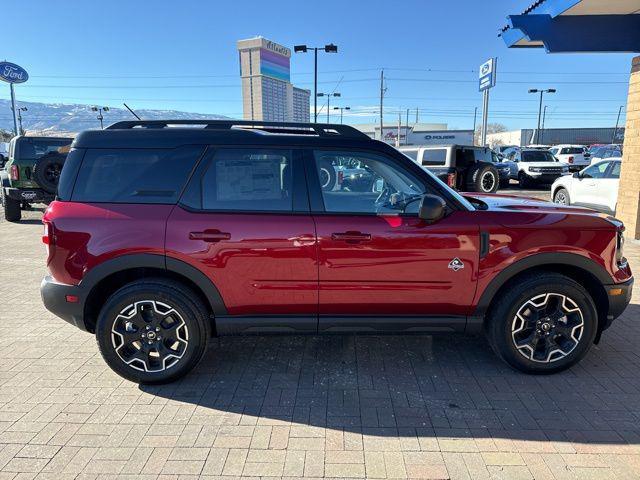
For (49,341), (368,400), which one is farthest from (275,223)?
(49,341)

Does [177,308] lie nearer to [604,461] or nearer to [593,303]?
[604,461]

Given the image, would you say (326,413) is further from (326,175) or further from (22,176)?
(22,176)

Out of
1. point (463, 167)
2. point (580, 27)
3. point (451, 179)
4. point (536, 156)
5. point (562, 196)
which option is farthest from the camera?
point (536, 156)

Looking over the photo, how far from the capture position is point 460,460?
2.56m

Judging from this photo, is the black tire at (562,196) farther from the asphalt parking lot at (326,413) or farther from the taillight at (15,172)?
the taillight at (15,172)

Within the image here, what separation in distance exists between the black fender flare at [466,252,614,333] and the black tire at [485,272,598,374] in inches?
3.9

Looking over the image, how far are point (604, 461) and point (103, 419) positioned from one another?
3.08 metres

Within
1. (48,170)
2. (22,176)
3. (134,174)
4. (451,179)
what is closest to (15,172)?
(22,176)

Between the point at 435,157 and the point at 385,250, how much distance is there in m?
12.3

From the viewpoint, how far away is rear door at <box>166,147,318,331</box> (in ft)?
10.5

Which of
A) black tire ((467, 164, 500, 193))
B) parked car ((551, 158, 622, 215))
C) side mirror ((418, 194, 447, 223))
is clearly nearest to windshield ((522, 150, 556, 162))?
black tire ((467, 164, 500, 193))

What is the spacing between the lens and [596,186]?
34.5 feet

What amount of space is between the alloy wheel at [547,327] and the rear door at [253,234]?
5.22 feet

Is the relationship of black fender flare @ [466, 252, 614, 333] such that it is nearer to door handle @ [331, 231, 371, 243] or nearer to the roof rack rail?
door handle @ [331, 231, 371, 243]
